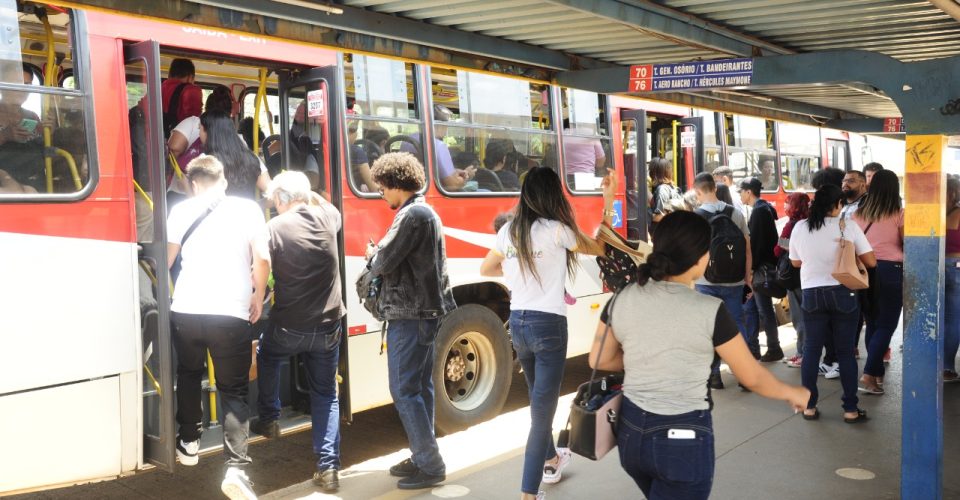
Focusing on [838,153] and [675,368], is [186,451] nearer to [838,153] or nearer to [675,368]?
[675,368]

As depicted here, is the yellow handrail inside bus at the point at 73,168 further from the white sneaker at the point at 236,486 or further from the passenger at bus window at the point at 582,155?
the passenger at bus window at the point at 582,155

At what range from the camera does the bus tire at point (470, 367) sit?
635 cm

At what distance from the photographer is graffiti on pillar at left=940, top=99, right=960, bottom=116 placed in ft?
13.6

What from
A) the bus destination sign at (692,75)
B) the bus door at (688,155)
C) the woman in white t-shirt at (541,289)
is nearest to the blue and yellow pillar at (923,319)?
the bus destination sign at (692,75)

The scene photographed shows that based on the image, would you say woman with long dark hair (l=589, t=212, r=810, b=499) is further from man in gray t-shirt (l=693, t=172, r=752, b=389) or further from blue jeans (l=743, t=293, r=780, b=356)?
blue jeans (l=743, t=293, r=780, b=356)

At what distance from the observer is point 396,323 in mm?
4836

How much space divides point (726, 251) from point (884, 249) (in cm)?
128

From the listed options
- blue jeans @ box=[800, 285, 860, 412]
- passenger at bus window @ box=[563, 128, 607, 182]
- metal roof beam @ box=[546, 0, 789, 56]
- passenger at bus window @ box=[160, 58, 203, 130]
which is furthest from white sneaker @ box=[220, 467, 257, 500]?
passenger at bus window @ box=[563, 128, 607, 182]

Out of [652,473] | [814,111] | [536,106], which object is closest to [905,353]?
[652,473]

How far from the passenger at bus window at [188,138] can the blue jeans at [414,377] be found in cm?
184

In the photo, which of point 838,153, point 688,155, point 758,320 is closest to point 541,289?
point 758,320

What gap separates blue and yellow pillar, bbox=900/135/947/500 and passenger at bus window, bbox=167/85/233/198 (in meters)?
4.03

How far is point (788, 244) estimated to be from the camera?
7.67m

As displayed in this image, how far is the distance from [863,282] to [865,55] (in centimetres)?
190
